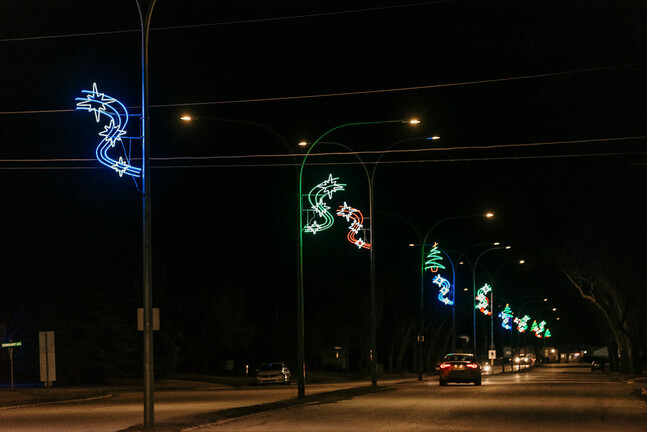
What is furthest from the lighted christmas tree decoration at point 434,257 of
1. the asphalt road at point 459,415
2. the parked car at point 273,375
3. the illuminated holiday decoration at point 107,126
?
the illuminated holiday decoration at point 107,126

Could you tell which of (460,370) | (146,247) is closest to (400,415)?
(146,247)

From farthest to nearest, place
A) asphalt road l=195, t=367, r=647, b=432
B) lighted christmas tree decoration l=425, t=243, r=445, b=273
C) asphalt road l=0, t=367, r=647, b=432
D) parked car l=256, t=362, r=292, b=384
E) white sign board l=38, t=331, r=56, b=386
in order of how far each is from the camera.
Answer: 1. lighted christmas tree decoration l=425, t=243, r=445, b=273
2. parked car l=256, t=362, r=292, b=384
3. white sign board l=38, t=331, r=56, b=386
4. asphalt road l=0, t=367, r=647, b=432
5. asphalt road l=195, t=367, r=647, b=432

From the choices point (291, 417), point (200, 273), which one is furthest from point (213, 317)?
point (291, 417)

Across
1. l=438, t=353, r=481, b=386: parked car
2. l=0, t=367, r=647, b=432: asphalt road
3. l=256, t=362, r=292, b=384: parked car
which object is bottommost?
l=256, t=362, r=292, b=384: parked car

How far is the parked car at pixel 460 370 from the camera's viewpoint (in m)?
44.6

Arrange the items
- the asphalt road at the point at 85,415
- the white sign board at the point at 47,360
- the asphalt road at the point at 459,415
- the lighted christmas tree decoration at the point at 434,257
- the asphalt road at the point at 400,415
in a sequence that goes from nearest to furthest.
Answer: the asphalt road at the point at 459,415, the asphalt road at the point at 400,415, the asphalt road at the point at 85,415, the white sign board at the point at 47,360, the lighted christmas tree decoration at the point at 434,257

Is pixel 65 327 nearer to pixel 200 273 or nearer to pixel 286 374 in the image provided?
pixel 286 374

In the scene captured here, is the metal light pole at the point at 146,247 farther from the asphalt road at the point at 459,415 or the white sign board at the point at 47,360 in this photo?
the white sign board at the point at 47,360

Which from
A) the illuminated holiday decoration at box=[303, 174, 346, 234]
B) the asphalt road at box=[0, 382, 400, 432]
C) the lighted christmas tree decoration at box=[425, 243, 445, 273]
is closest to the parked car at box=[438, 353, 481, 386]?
the illuminated holiday decoration at box=[303, 174, 346, 234]

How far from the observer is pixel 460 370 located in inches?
1758

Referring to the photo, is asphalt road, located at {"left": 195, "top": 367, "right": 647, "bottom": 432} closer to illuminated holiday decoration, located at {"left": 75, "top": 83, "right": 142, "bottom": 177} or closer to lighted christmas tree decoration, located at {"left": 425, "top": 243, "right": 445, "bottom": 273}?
illuminated holiday decoration, located at {"left": 75, "top": 83, "right": 142, "bottom": 177}

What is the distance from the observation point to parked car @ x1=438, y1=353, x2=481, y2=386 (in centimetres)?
4462

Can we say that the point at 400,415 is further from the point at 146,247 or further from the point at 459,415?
the point at 146,247

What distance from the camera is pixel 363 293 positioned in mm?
81938
